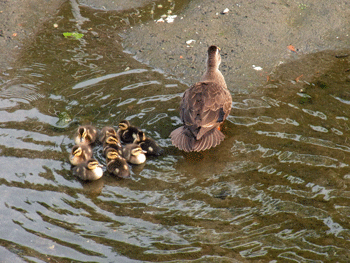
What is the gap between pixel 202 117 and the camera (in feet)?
17.3

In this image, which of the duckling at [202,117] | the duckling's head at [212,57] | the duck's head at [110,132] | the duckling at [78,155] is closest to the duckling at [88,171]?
the duckling at [78,155]

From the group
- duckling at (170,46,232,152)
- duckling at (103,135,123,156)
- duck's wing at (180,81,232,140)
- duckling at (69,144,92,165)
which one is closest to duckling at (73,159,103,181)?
duckling at (69,144,92,165)

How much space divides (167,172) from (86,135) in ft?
4.09

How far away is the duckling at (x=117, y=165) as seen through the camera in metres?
4.91

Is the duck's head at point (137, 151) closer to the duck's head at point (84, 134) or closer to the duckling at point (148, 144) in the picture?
the duckling at point (148, 144)

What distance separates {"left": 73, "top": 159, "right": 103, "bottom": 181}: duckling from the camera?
188 inches

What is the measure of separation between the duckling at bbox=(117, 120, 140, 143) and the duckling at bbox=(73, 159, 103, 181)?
735 millimetres

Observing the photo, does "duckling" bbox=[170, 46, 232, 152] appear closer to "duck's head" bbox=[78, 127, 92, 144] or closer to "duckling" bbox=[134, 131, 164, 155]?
"duckling" bbox=[134, 131, 164, 155]

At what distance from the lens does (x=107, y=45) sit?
290 inches

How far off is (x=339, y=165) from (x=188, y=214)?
202cm

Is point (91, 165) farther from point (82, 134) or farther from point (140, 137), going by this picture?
point (140, 137)

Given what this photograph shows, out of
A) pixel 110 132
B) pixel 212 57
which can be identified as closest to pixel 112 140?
pixel 110 132

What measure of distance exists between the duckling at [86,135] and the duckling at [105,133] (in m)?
0.08

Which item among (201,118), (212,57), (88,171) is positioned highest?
(212,57)
